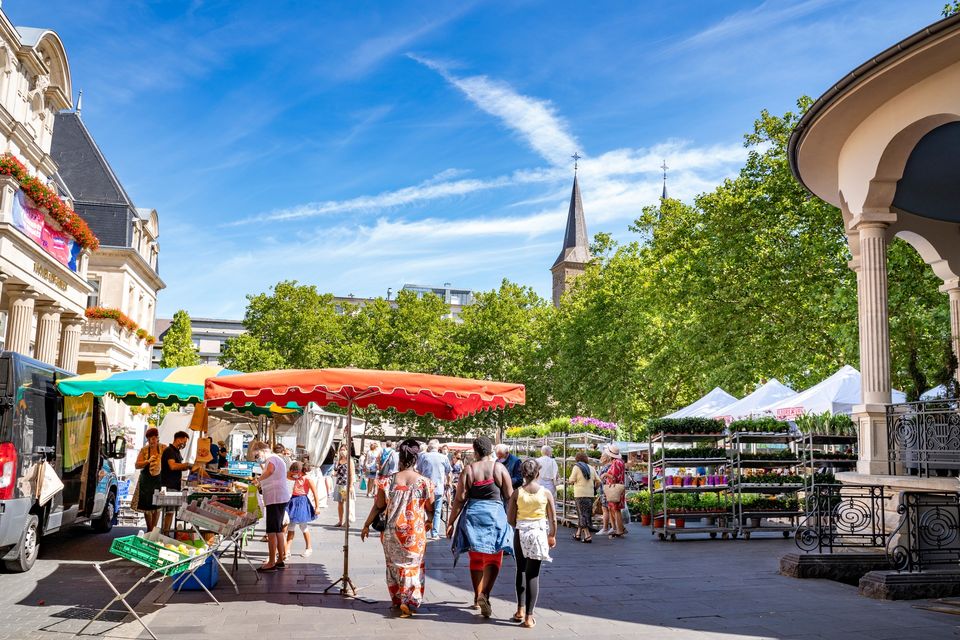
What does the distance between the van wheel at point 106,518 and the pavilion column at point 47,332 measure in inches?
390

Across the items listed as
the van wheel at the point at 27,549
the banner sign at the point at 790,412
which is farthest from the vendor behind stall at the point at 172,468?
the banner sign at the point at 790,412

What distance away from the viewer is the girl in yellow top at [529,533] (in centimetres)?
797

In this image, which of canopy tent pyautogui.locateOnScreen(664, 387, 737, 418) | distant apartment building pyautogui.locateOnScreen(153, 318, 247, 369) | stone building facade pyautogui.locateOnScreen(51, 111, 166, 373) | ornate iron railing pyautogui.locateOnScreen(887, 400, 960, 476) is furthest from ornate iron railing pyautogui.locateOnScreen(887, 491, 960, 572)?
distant apartment building pyautogui.locateOnScreen(153, 318, 247, 369)

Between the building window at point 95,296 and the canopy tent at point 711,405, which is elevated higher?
the building window at point 95,296

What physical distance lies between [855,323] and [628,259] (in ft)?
80.8

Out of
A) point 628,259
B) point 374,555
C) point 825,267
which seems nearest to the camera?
point 374,555

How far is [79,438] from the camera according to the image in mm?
13641

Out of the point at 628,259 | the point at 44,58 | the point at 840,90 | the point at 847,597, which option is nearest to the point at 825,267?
the point at 840,90

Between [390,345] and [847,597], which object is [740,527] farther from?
[390,345]

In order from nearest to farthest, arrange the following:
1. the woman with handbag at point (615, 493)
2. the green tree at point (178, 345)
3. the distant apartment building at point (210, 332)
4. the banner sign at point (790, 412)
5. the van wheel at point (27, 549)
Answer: the van wheel at point (27, 549) → the woman with handbag at point (615, 493) → the banner sign at point (790, 412) → the green tree at point (178, 345) → the distant apartment building at point (210, 332)

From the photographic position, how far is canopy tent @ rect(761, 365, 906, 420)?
1791cm

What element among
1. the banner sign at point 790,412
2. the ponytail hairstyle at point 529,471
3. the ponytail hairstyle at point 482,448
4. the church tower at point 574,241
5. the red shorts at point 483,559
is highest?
the church tower at point 574,241

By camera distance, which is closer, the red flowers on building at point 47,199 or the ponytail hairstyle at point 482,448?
the ponytail hairstyle at point 482,448

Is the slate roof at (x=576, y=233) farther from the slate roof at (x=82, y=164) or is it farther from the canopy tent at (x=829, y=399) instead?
the canopy tent at (x=829, y=399)
